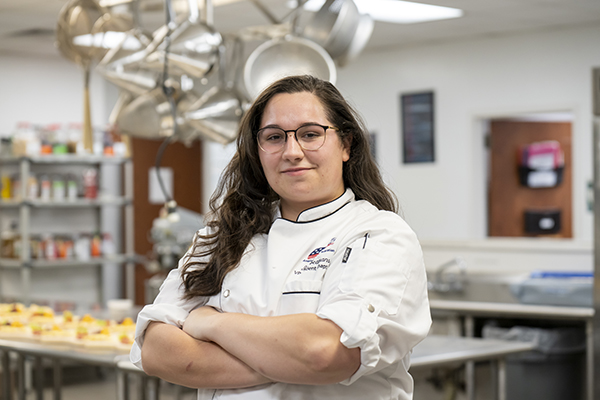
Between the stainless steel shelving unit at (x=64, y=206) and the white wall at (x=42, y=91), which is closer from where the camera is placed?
the stainless steel shelving unit at (x=64, y=206)

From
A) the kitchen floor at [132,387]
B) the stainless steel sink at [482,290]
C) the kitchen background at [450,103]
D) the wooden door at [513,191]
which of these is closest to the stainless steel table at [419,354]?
the kitchen floor at [132,387]

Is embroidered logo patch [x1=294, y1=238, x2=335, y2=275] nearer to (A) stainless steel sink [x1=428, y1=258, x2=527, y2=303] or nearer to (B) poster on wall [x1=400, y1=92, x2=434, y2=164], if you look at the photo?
(A) stainless steel sink [x1=428, y1=258, x2=527, y2=303]

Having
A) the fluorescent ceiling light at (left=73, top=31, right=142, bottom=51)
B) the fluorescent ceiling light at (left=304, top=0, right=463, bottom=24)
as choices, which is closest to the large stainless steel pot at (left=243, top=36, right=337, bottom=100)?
the fluorescent ceiling light at (left=73, top=31, right=142, bottom=51)

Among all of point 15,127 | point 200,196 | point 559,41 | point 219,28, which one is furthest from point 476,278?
point 15,127

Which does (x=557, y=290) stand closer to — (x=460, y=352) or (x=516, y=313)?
(x=516, y=313)

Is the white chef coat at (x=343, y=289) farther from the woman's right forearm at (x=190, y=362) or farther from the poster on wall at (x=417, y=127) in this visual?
the poster on wall at (x=417, y=127)

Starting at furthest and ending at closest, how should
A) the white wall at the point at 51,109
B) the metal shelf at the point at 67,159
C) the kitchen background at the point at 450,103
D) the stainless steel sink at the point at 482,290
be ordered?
the white wall at the point at 51,109 < the metal shelf at the point at 67,159 < the kitchen background at the point at 450,103 < the stainless steel sink at the point at 482,290

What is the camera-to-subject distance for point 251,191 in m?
1.57

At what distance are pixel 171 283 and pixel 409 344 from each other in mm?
502

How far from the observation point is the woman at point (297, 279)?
49.9 inches

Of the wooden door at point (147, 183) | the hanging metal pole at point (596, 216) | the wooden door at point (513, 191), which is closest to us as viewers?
the hanging metal pole at point (596, 216)

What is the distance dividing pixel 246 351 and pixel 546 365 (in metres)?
2.95

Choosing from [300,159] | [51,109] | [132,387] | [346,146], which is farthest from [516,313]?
[51,109]

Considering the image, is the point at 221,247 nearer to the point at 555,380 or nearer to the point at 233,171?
the point at 233,171
